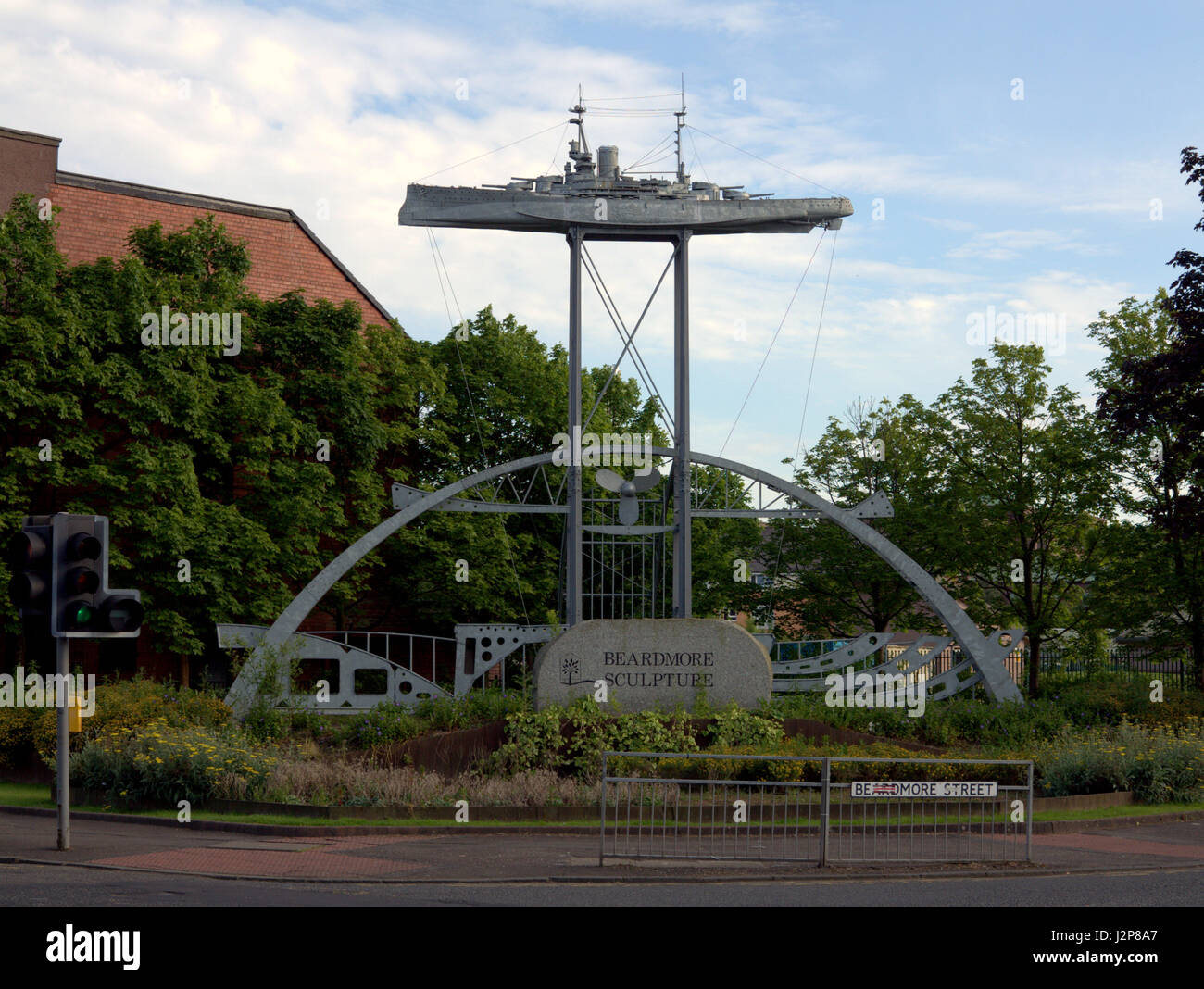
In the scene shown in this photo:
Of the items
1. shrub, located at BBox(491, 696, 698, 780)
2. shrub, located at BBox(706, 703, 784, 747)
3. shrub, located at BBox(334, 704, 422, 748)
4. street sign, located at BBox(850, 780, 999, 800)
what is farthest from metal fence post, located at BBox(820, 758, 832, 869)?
shrub, located at BBox(334, 704, 422, 748)

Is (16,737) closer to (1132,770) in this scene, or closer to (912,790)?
(912,790)

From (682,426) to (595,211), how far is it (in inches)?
187

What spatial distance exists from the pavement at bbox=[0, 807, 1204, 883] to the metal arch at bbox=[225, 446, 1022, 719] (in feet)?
28.6

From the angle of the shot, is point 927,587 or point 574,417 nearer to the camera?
point 927,587

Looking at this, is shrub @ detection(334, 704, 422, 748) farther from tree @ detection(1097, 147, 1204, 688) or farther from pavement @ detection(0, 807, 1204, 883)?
tree @ detection(1097, 147, 1204, 688)

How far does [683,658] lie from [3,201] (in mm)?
25897

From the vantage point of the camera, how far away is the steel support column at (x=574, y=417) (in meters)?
28.0

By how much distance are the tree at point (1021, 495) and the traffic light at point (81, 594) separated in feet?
82.0

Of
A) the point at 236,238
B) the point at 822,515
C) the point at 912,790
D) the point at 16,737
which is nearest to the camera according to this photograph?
the point at 912,790

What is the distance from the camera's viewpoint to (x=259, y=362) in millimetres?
38344

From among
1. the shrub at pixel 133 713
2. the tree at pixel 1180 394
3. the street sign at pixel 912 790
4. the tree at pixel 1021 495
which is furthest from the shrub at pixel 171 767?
the tree at pixel 1021 495

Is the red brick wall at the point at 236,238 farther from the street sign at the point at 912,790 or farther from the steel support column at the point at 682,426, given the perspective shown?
the street sign at the point at 912,790

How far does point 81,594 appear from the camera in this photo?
46.8 ft

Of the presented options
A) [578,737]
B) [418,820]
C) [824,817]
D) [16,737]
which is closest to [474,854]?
[418,820]
